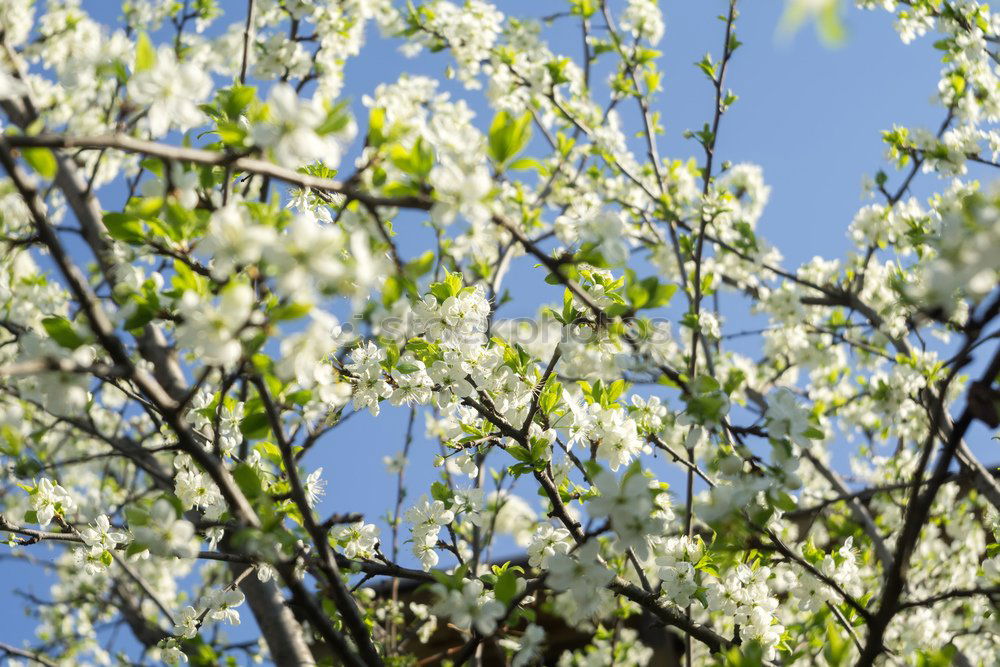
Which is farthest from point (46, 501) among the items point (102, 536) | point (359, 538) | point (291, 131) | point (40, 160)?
point (291, 131)

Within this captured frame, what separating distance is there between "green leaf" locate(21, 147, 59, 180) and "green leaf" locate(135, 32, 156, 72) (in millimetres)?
197

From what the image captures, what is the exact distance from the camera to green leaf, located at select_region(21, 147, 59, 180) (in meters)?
1.21

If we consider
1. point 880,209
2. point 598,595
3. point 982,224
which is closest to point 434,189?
point 982,224

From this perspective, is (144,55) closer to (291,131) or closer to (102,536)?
(291,131)

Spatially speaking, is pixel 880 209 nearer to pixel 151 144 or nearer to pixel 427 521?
pixel 427 521

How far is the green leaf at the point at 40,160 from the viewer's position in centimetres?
121

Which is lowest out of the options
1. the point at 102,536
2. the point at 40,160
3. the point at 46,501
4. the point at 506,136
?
the point at 506,136

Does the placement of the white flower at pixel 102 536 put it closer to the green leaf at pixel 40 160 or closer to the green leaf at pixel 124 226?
the green leaf at pixel 124 226

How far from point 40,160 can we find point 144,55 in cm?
23

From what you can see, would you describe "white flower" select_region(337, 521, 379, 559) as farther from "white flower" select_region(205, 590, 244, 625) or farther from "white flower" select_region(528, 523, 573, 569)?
"white flower" select_region(528, 523, 573, 569)

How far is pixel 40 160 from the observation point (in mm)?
1213

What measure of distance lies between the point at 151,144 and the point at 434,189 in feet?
1.42

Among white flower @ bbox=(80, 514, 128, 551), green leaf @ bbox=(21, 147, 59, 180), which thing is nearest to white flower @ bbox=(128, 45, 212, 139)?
green leaf @ bbox=(21, 147, 59, 180)

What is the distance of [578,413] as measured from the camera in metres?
2.20
